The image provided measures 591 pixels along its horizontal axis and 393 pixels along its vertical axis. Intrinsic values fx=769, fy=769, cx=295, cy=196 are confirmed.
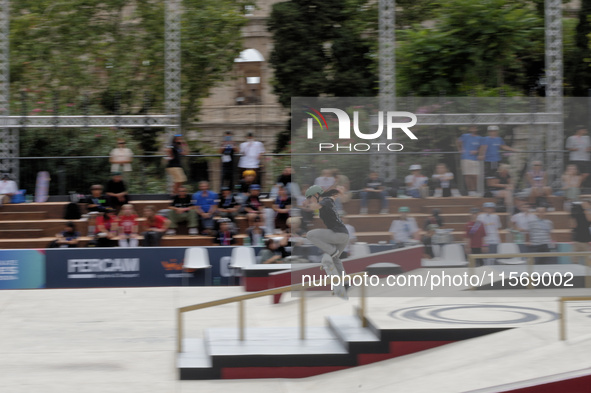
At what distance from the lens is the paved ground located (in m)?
8.30

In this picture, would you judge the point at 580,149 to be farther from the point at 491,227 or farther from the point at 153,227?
the point at 153,227

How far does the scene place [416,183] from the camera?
10.7m

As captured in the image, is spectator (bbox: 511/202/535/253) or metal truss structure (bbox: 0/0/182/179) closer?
spectator (bbox: 511/202/535/253)

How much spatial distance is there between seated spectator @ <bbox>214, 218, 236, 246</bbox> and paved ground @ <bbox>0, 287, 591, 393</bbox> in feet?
12.9

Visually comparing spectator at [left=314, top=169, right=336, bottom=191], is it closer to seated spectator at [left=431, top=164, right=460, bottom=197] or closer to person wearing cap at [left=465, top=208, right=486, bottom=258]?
seated spectator at [left=431, top=164, right=460, bottom=197]

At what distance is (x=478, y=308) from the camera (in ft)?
32.3

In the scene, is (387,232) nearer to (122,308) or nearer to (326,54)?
(122,308)

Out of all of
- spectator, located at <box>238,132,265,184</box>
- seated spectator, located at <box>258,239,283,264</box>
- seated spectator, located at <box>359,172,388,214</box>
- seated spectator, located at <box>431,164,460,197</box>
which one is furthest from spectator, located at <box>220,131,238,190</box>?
seated spectator, located at <box>431,164,460,197</box>

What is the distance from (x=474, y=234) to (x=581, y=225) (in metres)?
1.51

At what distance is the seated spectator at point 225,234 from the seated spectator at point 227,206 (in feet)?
1.97

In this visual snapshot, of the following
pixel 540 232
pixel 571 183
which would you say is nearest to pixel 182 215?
pixel 540 232

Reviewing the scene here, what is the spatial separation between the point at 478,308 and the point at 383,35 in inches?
452

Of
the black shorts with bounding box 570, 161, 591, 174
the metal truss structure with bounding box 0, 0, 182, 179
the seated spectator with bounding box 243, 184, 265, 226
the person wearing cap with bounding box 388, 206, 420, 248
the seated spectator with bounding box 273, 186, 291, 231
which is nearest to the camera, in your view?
the person wearing cap with bounding box 388, 206, 420, 248

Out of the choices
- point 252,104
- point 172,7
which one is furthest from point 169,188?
point 252,104
